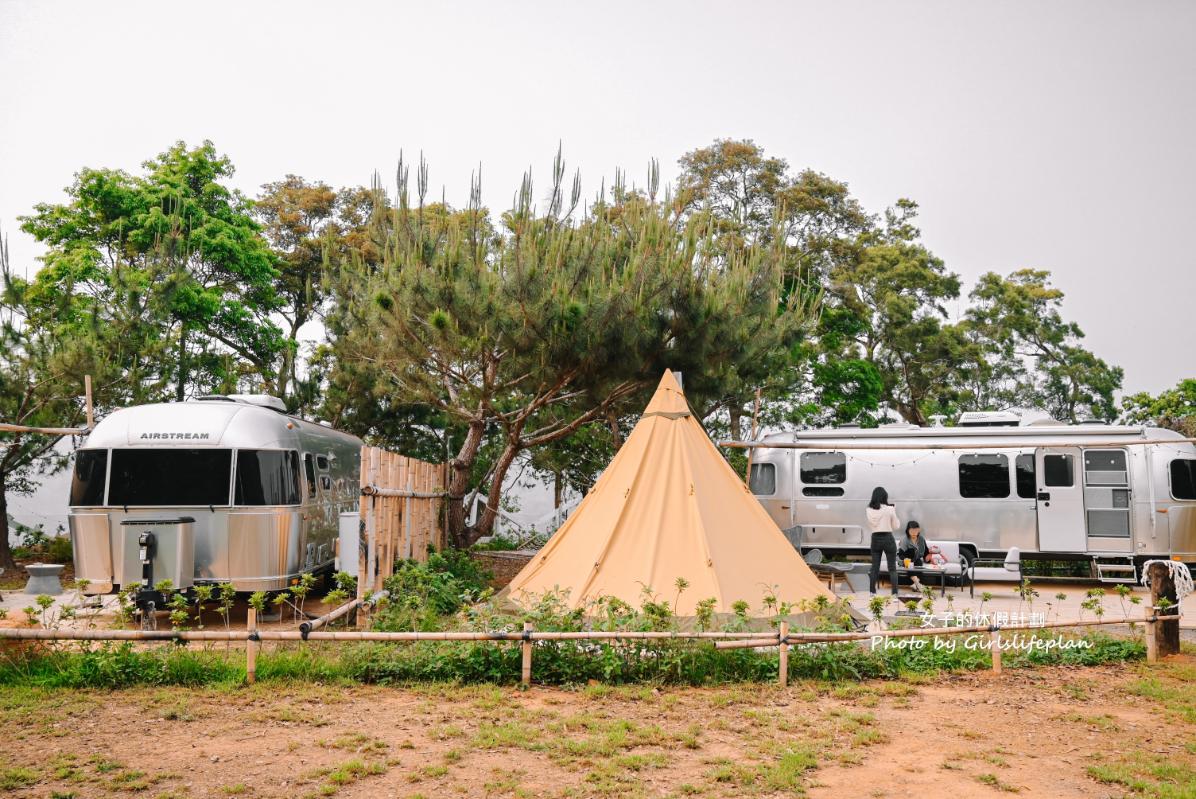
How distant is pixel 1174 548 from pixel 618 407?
8.55 m

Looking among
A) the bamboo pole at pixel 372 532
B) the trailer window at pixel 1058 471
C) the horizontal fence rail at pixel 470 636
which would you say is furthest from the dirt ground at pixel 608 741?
the trailer window at pixel 1058 471

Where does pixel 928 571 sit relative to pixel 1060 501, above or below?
below

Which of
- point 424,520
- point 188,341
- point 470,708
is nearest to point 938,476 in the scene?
point 424,520

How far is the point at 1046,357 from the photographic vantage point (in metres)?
29.9

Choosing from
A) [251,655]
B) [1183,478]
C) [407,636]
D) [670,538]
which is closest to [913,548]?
[1183,478]

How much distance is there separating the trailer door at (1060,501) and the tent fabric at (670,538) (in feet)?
20.8

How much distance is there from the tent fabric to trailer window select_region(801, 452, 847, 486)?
5.61m

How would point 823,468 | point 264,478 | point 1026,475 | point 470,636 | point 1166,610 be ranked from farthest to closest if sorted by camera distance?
A: point 823,468
point 1026,475
point 264,478
point 1166,610
point 470,636

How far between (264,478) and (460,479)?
4.21 m

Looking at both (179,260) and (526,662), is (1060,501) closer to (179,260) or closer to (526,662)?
(526,662)

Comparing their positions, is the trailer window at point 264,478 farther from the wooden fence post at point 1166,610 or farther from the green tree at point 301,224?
the green tree at point 301,224

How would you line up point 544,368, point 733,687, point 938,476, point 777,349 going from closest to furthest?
point 733,687 → point 544,368 → point 777,349 → point 938,476

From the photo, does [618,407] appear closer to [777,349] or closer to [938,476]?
[777,349]

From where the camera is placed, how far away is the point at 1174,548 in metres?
14.2
